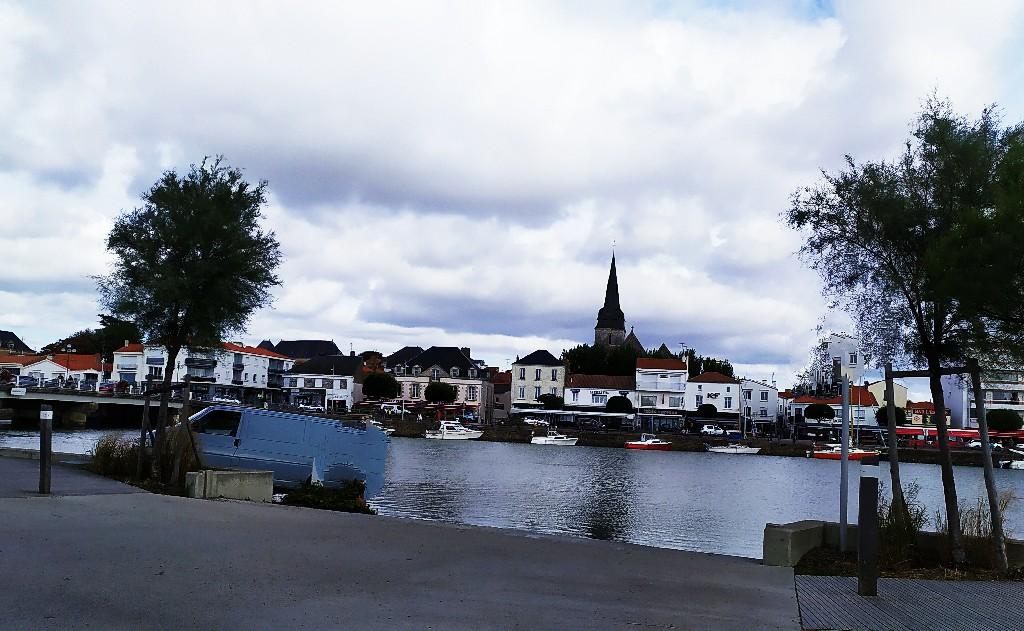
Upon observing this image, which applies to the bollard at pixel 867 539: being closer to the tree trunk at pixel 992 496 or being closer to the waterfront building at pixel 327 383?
the tree trunk at pixel 992 496

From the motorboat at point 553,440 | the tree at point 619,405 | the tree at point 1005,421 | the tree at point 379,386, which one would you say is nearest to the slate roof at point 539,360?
the tree at point 619,405

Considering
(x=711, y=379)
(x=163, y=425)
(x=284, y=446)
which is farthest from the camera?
(x=711, y=379)

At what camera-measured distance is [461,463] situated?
65000 mm

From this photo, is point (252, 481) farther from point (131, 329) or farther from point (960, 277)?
point (960, 277)

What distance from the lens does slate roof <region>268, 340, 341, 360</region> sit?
180000mm

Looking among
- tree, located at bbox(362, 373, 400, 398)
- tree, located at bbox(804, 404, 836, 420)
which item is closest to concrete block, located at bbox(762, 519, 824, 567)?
tree, located at bbox(804, 404, 836, 420)

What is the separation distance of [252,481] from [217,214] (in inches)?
247

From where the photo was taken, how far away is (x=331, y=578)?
9.66 meters

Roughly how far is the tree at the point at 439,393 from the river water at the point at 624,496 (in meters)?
58.6

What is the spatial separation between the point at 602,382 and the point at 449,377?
990 inches

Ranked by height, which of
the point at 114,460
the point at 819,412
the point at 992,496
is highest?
the point at 819,412

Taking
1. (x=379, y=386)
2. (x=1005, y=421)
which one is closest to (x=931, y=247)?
(x=1005, y=421)

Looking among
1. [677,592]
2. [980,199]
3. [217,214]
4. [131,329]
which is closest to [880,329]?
[980,199]

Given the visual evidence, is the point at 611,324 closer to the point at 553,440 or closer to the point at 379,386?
the point at 379,386
